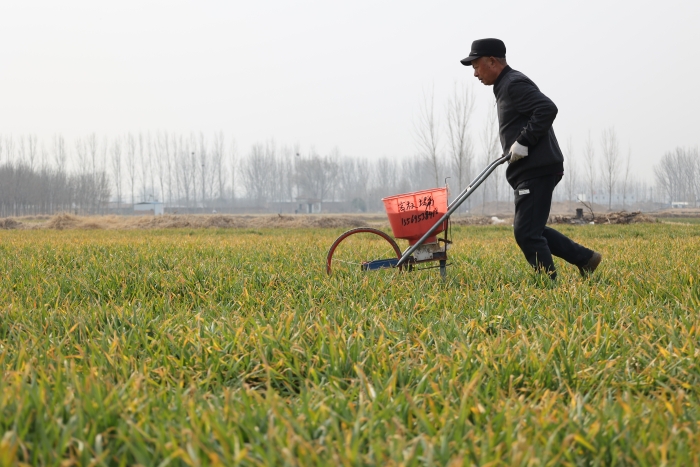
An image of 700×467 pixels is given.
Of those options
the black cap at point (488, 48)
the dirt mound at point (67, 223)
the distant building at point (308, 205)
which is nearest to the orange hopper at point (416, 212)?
the black cap at point (488, 48)

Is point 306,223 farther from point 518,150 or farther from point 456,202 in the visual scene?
point 518,150

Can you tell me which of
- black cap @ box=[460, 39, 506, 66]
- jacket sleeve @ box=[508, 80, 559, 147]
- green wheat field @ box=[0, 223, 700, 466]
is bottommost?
green wheat field @ box=[0, 223, 700, 466]

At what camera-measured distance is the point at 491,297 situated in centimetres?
389

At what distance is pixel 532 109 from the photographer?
4426 mm

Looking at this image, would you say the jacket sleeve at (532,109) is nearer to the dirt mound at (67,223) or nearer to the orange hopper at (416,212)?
the orange hopper at (416,212)

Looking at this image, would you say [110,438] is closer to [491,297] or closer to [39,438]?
[39,438]

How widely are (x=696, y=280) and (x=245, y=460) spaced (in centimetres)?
371

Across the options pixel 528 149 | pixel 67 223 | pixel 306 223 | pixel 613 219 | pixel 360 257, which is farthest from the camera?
pixel 306 223

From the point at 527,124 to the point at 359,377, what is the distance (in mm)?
2849

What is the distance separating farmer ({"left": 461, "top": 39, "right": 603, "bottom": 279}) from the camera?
439cm

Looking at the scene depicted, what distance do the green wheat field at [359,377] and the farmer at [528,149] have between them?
1.47ft

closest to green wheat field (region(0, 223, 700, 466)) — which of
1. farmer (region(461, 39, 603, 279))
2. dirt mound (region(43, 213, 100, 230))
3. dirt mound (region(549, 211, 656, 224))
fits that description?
farmer (region(461, 39, 603, 279))

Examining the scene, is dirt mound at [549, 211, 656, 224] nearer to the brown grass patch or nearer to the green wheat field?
the brown grass patch

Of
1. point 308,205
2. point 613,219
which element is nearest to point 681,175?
point 308,205
